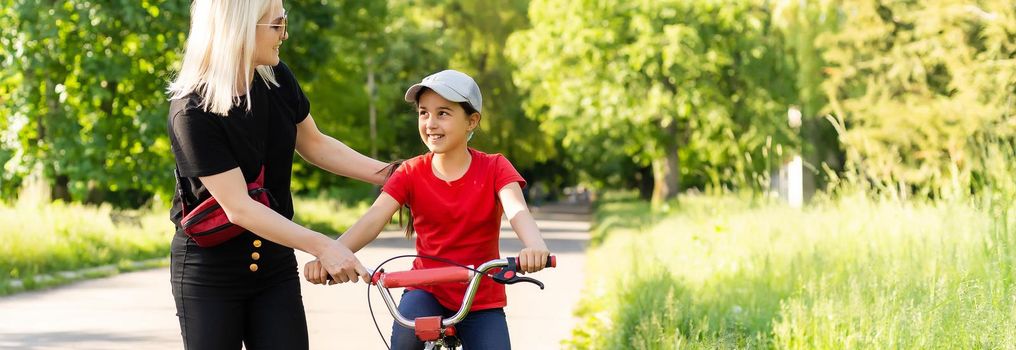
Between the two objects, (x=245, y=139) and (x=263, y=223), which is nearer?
(x=263, y=223)

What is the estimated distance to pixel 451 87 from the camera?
14.9 feet

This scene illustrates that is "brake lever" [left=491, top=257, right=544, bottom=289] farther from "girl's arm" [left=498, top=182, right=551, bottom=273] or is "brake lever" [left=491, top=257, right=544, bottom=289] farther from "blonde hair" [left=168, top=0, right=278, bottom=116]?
"blonde hair" [left=168, top=0, right=278, bottom=116]

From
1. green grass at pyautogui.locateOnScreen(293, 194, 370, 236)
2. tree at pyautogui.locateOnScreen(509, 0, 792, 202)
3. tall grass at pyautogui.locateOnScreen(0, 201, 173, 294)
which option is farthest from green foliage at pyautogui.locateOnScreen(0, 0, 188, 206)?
tree at pyautogui.locateOnScreen(509, 0, 792, 202)

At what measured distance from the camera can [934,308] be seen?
629 cm

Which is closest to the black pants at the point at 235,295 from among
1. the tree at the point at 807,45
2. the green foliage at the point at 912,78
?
the green foliage at the point at 912,78

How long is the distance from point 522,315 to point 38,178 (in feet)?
44.6

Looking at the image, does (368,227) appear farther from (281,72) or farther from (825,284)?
(825,284)

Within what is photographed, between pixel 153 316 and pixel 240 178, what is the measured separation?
8.48 m

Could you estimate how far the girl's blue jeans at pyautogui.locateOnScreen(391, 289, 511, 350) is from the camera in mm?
4539

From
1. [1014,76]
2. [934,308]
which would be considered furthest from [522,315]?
[934,308]

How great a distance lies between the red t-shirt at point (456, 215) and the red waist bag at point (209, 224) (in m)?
0.60

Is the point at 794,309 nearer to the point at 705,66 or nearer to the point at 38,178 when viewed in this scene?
the point at 38,178

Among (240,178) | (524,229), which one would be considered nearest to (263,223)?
(240,178)

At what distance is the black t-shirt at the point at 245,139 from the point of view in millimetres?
4188
